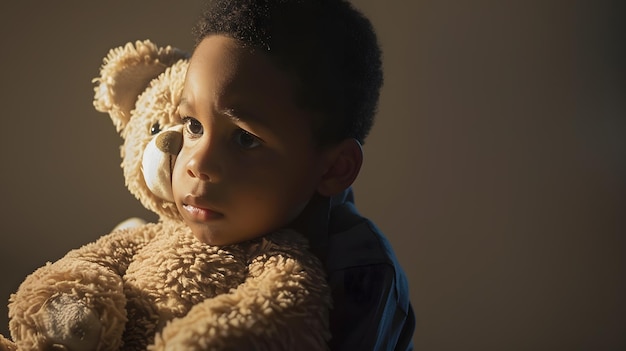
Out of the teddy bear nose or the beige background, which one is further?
the beige background

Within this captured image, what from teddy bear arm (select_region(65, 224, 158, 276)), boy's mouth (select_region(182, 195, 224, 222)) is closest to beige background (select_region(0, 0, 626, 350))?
teddy bear arm (select_region(65, 224, 158, 276))

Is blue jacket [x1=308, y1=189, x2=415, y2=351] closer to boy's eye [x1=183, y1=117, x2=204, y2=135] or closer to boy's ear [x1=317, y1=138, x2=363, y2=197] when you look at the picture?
boy's ear [x1=317, y1=138, x2=363, y2=197]

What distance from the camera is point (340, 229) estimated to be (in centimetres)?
80

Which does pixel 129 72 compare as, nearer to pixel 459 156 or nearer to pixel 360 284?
pixel 360 284

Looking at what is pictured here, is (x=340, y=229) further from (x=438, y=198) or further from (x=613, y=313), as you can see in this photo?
(x=613, y=313)

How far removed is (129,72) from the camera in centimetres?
90

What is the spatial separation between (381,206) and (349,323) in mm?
761

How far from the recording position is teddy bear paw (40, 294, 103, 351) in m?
0.65

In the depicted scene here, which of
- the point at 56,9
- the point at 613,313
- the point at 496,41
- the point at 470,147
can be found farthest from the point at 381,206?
the point at 56,9

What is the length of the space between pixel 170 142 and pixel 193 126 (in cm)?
4

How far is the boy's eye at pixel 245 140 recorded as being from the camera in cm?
69

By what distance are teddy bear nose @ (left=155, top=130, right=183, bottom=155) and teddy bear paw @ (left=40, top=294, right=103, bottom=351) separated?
184mm

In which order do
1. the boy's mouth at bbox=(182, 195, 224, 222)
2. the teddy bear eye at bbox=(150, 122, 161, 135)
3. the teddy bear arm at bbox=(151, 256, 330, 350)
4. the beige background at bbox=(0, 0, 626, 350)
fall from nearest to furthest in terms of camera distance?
the teddy bear arm at bbox=(151, 256, 330, 350) → the boy's mouth at bbox=(182, 195, 224, 222) → the teddy bear eye at bbox=(150, 122, 161, 135) → the beige background at bbox=(0, 0, 626, 350)

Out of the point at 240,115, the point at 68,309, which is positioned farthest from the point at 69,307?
the point at 240,115
